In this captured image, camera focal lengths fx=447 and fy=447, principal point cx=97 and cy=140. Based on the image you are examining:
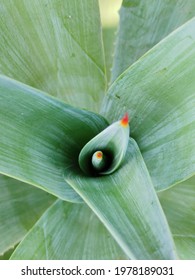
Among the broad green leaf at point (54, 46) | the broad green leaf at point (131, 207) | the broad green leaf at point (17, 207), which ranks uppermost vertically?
the broad green leaf at point (54, 46)

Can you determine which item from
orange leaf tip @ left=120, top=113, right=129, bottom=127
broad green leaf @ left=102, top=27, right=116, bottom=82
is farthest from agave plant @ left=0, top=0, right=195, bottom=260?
broad green leaf @ left=102, top=27, right=116, bottom=82

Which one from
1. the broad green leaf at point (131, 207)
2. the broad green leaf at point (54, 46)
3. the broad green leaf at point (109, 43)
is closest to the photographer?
the broad green leaf at point (131, 207)

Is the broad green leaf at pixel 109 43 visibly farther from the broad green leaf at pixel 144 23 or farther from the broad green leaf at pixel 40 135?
the broad green leaf at pixel 40 135

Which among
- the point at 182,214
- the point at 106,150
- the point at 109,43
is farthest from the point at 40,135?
the point at 109,43

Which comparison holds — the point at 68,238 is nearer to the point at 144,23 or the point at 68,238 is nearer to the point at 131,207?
the point at 131,207

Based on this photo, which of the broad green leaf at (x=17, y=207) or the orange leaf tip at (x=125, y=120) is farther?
the broad green leaf at (x=17, y=207)

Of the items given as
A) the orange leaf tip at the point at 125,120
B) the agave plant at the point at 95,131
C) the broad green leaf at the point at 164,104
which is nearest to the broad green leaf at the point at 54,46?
the agave plant at the point at 95,131
